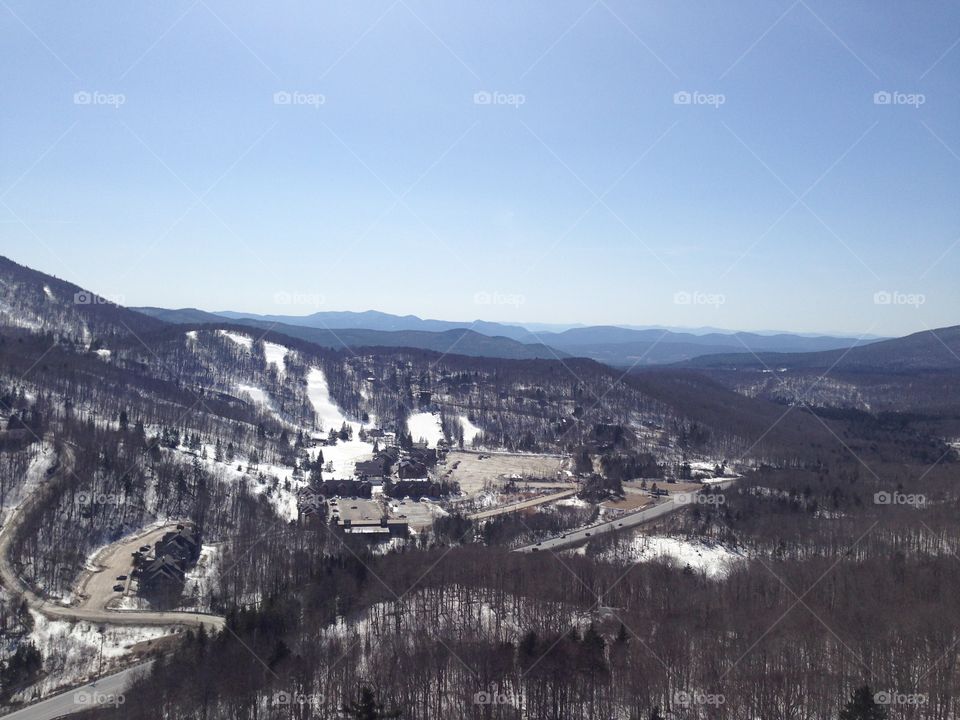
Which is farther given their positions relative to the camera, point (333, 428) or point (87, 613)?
point (333, 428)

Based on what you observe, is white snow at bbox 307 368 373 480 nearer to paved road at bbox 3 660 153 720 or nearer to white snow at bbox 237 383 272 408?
white snow at bbox 237 383 272 408

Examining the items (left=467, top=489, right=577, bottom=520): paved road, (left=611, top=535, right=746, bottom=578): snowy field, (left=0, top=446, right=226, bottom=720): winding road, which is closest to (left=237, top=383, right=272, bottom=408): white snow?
(left=0, top=446, right=226, bottom=720): winding road

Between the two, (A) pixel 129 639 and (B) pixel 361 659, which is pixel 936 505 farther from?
(A) pixel 129 639

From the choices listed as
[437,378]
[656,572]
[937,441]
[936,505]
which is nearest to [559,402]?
[437,378]

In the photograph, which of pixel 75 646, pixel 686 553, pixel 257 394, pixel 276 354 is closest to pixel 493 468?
pixel 686 553

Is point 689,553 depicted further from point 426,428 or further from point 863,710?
point 426,428

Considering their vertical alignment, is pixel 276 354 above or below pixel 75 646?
above

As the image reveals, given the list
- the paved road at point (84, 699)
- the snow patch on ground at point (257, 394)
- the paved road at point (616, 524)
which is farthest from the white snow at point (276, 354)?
the paved road at point (84, 699)
